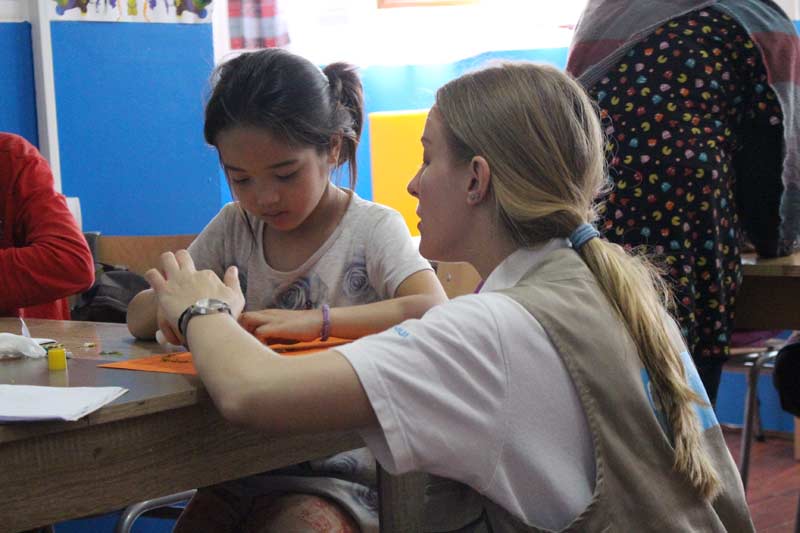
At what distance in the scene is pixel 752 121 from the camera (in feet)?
6.45

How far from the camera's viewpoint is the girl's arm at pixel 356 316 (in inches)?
56.4

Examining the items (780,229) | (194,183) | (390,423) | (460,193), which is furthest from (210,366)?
(194,183)

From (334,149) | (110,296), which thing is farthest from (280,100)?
(110,296)

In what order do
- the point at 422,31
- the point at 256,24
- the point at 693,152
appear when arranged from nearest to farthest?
1. the point at 693,152
2. the point at 256,24
3. the point at 422,31

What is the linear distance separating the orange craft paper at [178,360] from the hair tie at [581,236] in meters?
0.37

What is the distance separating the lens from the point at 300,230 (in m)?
1.78

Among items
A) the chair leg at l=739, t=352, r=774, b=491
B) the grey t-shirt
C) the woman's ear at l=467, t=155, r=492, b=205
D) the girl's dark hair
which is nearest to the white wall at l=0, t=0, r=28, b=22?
the girl's dark hair

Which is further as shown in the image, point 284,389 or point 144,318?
point 144,318

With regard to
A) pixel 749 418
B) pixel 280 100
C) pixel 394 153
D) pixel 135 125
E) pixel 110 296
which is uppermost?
pixel 280 100

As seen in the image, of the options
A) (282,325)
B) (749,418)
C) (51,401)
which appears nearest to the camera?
(51,401)

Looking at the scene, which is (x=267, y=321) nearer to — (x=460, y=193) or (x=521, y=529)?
(x=460, y=193)

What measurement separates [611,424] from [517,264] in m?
0.23

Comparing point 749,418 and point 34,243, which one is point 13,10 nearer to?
point 34,243

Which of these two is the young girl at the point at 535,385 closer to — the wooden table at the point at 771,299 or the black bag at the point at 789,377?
the wooden table at the point at 771,299
